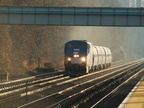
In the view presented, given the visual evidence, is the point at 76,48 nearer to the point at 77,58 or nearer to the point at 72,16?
the point at 77,58

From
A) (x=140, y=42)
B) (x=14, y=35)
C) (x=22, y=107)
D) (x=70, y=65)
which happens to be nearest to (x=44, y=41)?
(x=14, y=35)

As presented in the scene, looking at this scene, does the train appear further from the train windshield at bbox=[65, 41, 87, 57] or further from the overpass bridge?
the overpass bridge

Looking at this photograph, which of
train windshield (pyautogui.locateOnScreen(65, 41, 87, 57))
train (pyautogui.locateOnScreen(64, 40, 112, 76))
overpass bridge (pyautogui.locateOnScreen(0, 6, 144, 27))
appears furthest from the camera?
train windshield (pyautogui.locateOnScreen(65, 41, 87, 57))

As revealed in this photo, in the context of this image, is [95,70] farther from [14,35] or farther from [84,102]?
[84,102]

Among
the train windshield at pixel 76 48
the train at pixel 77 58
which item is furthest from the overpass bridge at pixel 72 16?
the train at pixel 77 58

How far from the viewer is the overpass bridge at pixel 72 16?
Result: 35.0m

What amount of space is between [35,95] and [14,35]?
32.9 meters

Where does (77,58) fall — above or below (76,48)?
below

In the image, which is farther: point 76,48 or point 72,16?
point 76,48

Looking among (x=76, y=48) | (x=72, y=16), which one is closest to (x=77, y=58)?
(x=76, y=48)

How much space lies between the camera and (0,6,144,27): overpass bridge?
3500 cm

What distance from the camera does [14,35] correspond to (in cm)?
5278

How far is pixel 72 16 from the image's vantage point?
35344mm

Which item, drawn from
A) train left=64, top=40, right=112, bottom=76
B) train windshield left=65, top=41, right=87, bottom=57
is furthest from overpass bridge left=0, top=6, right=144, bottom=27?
train left=64, top=40, right=112, bottom=76
